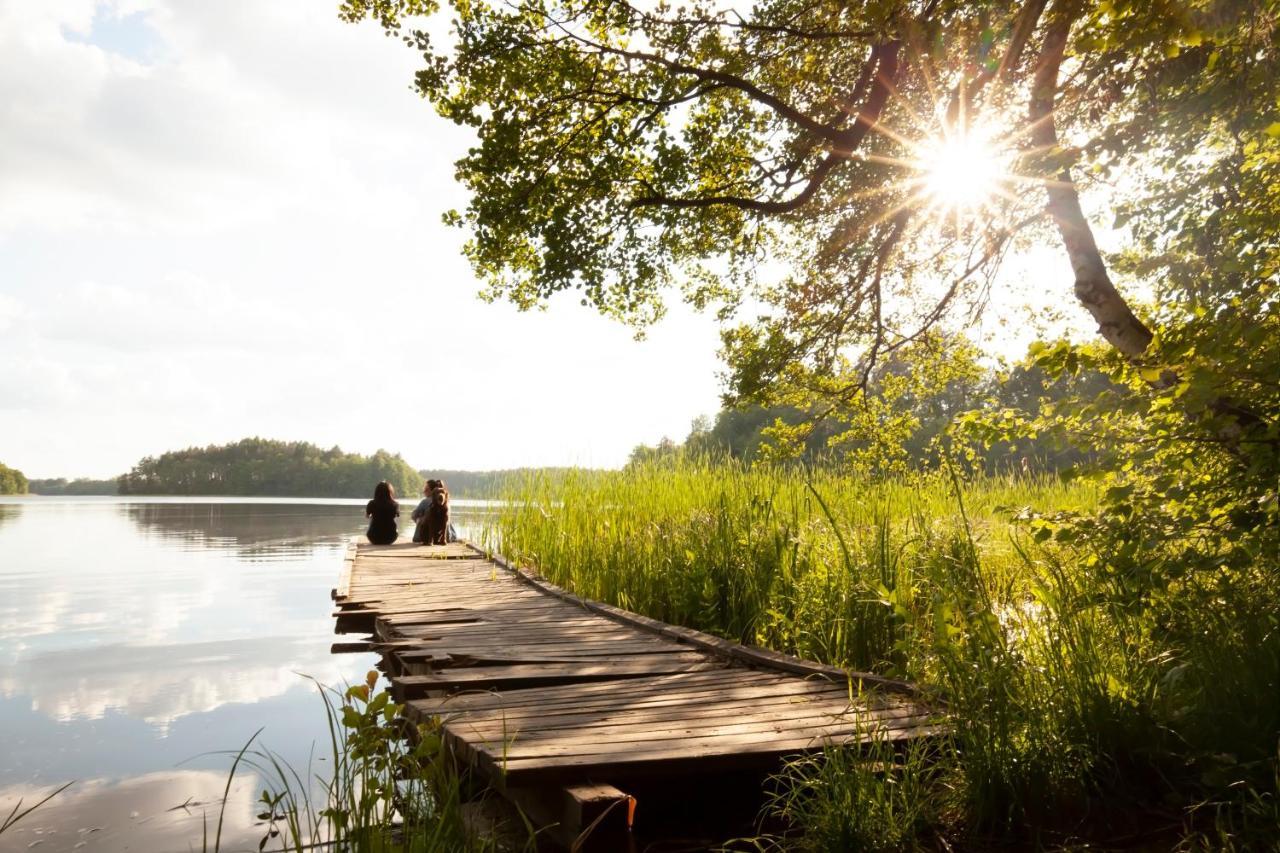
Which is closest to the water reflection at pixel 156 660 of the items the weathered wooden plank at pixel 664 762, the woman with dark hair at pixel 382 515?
the woman with dark hair at pixel 382 515

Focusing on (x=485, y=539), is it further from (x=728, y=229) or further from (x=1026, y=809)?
(x=1026, y=809)

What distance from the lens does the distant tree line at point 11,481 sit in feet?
286

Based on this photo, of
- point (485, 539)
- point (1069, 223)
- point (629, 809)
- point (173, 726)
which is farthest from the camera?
point (485, 539)

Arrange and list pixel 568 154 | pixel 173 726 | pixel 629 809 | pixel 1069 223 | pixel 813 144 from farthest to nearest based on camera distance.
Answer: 1. pixel 813 144
2. pixel 568 154
3. pixel 173 726
4. pixel 1069 223
5. pixel 629 809

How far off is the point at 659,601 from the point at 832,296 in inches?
163

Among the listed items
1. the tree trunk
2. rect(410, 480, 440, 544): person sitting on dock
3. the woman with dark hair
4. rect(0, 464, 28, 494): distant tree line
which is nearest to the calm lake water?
the woman with dark hair

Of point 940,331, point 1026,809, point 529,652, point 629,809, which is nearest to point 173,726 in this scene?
point 529,652

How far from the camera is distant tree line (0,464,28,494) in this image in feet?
286

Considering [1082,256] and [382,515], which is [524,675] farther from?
[382,515]

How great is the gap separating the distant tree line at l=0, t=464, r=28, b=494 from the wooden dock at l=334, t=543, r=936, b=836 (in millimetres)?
101045

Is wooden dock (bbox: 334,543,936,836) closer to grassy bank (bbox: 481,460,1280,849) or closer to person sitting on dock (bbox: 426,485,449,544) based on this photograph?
grassy bank (bbox: 481,460,1280,849)

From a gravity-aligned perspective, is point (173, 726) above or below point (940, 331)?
below

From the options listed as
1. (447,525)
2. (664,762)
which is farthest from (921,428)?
(664,762)

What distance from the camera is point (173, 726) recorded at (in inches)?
261
